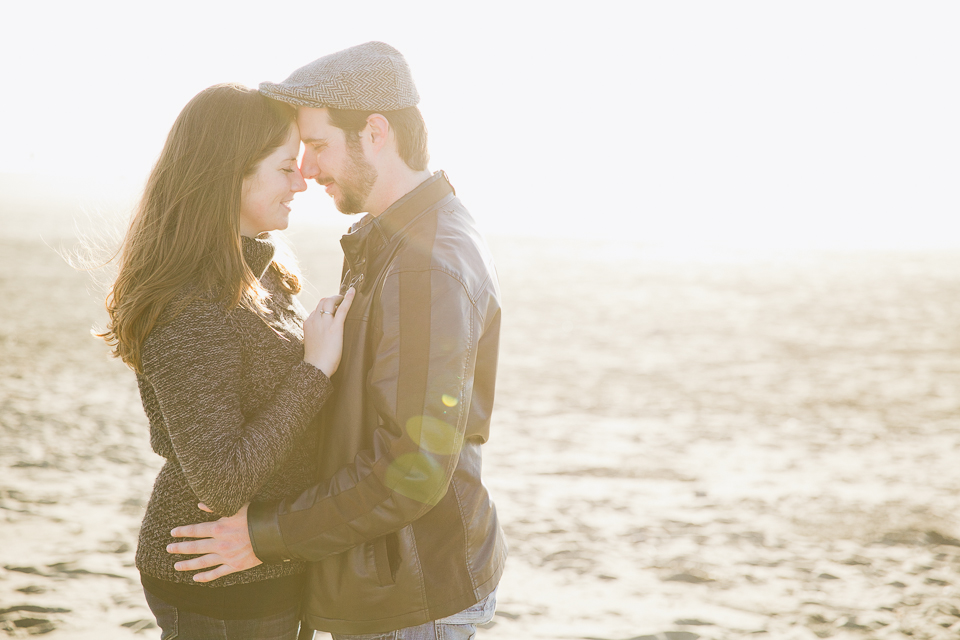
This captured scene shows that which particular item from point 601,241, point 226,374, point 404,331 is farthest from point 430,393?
point 601,241

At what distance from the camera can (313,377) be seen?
218 centimetres

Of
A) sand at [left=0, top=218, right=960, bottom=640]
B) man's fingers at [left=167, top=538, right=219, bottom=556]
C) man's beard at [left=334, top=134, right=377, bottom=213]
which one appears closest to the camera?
man's fingers at [left=167, top=538, right=219, bottom=556]

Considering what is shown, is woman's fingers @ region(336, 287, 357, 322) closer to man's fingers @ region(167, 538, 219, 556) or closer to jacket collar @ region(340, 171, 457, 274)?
jacket collar @ region(340, 171, 457, 274)

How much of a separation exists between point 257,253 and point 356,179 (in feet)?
1.31

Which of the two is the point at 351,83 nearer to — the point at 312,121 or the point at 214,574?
the point at 312,121

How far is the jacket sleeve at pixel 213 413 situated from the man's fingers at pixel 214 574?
0.16 metres

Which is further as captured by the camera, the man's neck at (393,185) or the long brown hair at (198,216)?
the man's neck at (393,185)

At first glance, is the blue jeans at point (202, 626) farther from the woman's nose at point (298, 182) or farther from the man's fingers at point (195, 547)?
the woman's nose at point (298, 182)

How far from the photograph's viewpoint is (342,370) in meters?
2.32

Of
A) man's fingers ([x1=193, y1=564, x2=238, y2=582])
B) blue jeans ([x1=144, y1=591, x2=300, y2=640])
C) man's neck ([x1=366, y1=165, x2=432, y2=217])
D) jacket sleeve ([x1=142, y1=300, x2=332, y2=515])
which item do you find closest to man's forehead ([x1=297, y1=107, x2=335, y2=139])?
man's neck ([x1=366, y1=165, x2=432, y2=217])

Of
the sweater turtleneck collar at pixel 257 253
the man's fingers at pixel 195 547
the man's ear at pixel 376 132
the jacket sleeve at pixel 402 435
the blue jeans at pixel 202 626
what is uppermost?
the man's ear at pixel 376 132

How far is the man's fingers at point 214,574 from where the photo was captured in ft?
6.93

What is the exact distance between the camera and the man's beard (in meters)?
2.43

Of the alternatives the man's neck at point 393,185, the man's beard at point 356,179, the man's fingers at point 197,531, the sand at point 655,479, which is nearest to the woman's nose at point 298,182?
the man's beard at point 356,179
